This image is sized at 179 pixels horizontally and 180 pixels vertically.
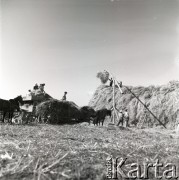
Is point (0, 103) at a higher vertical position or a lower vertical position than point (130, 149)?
higher

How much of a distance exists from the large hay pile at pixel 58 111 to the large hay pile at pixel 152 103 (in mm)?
4127

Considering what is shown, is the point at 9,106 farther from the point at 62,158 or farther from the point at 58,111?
the point at 62,158

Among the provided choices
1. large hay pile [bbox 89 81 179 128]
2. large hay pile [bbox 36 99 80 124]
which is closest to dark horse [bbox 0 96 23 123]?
large hay pile [bbox 36 99 80 124]

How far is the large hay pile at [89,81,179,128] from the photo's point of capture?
55.9 ft

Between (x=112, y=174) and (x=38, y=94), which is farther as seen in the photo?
(x=38, y=94)

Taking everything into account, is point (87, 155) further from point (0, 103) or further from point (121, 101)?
point (121, 101)

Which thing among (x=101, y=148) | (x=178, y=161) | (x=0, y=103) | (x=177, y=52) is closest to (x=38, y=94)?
(x=0, y=103)

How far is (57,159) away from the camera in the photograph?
16.0ft

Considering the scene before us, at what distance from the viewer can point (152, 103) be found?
1828 centimetres

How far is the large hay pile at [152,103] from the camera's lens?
55.9 ft

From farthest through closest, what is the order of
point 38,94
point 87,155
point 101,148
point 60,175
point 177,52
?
1. point 38,94
2. point 177,52
3. point 101,148
4. point 87,155
5. point 60,175

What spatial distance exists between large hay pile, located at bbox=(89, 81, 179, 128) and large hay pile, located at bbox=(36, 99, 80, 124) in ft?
13.5

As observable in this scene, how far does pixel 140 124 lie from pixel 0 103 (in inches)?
371

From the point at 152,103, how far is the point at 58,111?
6.89 meters
